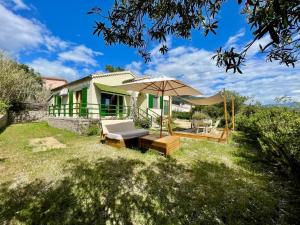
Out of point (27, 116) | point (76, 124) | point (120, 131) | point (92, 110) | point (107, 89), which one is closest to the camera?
point (120, 131)

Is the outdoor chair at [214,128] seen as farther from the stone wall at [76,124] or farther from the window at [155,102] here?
the window at [155,102]

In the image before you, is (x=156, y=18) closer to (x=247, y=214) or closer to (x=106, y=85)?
(x=247, y=214)

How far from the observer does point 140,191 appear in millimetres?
4316

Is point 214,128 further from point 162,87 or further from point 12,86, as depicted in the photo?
point 12,86

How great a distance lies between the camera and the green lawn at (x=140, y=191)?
3.40m

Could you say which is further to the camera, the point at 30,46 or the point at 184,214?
the point at 30,46

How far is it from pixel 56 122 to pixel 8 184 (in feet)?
40.4

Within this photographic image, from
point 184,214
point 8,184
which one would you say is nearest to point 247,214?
point 184,214

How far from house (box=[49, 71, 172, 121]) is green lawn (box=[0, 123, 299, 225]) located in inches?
334

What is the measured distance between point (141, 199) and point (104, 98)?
568 inches

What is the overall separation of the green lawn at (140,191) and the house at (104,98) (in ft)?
27.8

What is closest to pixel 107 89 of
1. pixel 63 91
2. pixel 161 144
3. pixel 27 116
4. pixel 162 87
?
pixel 63 91

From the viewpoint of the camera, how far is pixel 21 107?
21.0 meters

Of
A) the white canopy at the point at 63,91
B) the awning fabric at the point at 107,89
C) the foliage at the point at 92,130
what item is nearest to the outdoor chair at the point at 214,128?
the foliage at the point at 92,130
